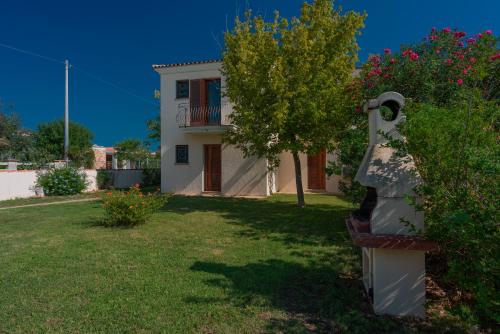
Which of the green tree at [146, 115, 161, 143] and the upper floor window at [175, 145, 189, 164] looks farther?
the green tree at [146, 115, 161, 143]

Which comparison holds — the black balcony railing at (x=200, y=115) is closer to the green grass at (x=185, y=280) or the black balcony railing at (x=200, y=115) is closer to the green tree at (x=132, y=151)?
the green grass at (x=185, y=280)

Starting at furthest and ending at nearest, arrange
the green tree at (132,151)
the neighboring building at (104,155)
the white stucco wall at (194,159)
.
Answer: the neighboring building at (104,155), the green tree at (132,151), the white stucco wall at (194,159)

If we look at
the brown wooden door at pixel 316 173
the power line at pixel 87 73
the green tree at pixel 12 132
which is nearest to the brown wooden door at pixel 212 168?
the brown wooden door at pixel 316 173

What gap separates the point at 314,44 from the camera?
29.7 ft

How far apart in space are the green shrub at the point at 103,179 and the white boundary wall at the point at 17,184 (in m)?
3.24

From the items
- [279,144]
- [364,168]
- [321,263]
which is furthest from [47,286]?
[279,144]

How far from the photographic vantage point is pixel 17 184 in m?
13.6

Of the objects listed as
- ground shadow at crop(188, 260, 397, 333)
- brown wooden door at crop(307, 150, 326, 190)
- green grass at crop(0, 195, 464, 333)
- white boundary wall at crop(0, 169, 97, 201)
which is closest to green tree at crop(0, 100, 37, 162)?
white boundary wall at crop(0, 169, 97, 201)

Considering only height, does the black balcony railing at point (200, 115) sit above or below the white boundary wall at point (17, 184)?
above

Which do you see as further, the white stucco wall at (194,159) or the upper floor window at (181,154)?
the upper floor window at (181,154)

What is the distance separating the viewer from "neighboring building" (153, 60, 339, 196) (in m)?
14.4

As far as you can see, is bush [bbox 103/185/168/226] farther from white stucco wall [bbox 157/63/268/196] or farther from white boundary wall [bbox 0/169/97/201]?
white boundary wall [bbox 0/169/97/201]

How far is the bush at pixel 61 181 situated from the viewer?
1449cm

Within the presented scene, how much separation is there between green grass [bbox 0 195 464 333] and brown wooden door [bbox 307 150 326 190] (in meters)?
8.24
